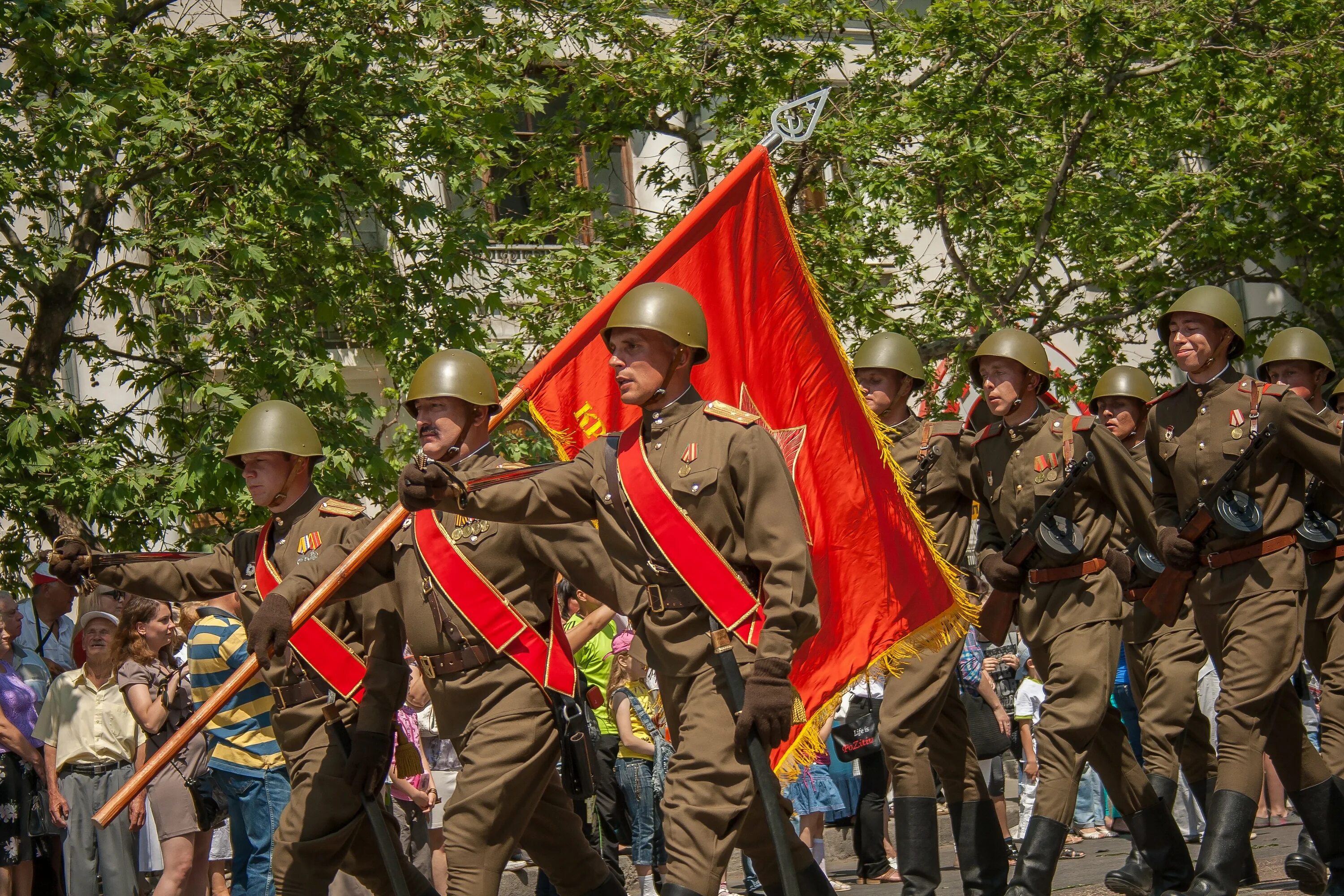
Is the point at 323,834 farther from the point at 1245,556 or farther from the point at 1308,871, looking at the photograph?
the point at 1308,871

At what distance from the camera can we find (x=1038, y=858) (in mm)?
6664

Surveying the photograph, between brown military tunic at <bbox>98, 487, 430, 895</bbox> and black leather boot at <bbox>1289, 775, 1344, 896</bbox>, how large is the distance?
145 inches

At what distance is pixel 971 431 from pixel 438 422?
8.85ft

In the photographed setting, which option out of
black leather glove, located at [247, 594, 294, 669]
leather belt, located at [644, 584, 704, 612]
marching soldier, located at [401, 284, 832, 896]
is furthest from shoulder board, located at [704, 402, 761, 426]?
black leather glove, located at [247, 594, 294, 669]

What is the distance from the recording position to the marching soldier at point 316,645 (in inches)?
261

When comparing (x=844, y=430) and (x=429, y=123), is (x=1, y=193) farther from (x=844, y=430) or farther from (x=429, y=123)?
(x=844, y=430)

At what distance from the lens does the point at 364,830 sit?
268 inches

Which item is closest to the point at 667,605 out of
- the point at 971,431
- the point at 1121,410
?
the point at 971,431

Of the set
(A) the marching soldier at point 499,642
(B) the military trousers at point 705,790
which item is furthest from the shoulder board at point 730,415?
(A) the marching soldier at point 499,642

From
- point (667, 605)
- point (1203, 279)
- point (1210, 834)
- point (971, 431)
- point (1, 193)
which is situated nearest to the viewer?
point (667, 605)

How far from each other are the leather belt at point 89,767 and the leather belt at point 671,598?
16.1 feet

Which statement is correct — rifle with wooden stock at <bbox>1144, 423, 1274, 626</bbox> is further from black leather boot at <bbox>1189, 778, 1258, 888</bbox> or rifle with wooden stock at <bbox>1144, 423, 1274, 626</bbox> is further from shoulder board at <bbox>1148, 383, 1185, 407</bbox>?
black leather boot at <bbox>1189, 778, 1258, 888</bbox>

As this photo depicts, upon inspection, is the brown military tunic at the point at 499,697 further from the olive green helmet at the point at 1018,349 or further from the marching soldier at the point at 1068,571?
the olive green helmet at the point at 1018,349

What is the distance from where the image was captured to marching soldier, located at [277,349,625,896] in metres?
6.18
